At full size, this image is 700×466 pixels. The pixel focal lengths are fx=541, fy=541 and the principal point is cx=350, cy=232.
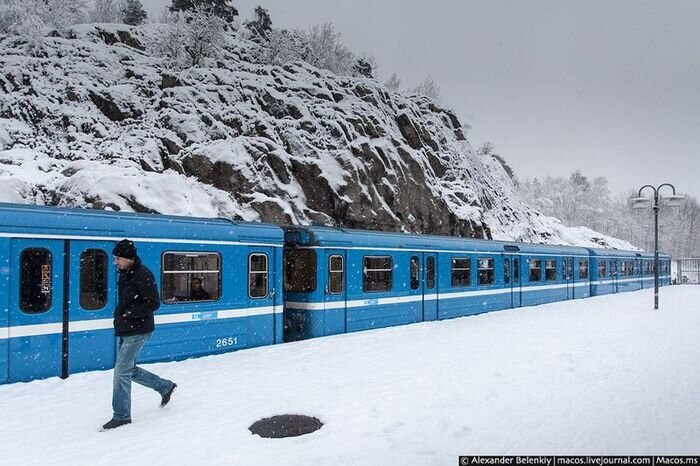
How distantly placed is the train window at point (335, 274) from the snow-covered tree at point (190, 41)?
90.1ft

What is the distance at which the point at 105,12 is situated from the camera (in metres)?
54.2

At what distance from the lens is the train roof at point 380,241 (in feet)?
42.1

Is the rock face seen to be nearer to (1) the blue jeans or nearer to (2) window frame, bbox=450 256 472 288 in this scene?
(2) window frame, bbox=450 256 472 288

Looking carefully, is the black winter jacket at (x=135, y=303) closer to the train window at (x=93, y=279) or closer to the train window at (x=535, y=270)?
the train window at (x=93, y=279)

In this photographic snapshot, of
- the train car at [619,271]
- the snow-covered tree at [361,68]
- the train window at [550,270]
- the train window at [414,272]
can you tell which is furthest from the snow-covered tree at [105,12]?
the train window at [414,272]

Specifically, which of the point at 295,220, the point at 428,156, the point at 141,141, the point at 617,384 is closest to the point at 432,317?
the point at 617,384

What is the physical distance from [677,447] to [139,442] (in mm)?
5581

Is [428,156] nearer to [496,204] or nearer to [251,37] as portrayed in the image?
[496,204]

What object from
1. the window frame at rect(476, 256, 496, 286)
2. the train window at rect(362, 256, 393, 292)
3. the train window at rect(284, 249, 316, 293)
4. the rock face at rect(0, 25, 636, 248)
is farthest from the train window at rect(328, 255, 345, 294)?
the rock face at rect(0, 25, 636, 248)

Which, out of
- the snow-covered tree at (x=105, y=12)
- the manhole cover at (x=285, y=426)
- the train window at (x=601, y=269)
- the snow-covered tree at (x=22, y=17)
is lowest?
the manhole cover at (x=285, y=426)

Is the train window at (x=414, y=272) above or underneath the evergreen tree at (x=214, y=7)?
underneath

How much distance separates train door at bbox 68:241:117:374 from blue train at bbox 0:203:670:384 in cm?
2

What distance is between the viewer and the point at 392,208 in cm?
3178

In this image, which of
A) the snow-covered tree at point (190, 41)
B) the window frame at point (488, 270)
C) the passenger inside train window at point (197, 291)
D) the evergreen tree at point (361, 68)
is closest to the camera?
the passenger inside train window at point (197, 291)
